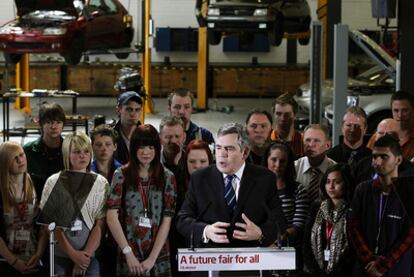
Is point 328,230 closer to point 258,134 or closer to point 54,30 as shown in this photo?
point 258,134

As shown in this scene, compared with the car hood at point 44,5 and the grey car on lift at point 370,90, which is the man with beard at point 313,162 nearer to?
the grey car on lift at point 370,90

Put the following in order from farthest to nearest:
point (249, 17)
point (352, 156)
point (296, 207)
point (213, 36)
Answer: point (213, 36) → point (249, 17) → point (352, 156) → point (296, 207)

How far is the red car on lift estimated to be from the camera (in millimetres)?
15719

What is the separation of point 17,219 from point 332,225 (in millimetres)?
2185

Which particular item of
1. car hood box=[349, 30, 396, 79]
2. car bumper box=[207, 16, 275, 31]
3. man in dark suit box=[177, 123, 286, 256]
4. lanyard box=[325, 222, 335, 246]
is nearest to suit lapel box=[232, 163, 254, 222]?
man in dark suit box=[177, 123, 286, 256]

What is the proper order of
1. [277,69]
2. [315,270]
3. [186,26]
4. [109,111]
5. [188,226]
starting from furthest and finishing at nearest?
[186,26] → [277,69] → [109,111] → [315,270] → [188,226]

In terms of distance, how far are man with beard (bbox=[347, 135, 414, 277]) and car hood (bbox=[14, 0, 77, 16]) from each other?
412 inches

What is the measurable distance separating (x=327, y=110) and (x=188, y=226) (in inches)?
393

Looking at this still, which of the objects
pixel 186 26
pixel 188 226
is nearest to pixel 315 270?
pixel 188 226

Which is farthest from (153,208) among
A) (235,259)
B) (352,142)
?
(352,142)

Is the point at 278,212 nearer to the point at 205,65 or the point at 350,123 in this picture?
the point at 350,123

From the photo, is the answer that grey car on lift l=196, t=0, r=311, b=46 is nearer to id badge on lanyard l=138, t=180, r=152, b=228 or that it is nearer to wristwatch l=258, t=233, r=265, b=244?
id badge on lanyard l=138, t=180, r=152, b=228

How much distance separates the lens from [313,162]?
6844 millimetres

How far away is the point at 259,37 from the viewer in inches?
962
